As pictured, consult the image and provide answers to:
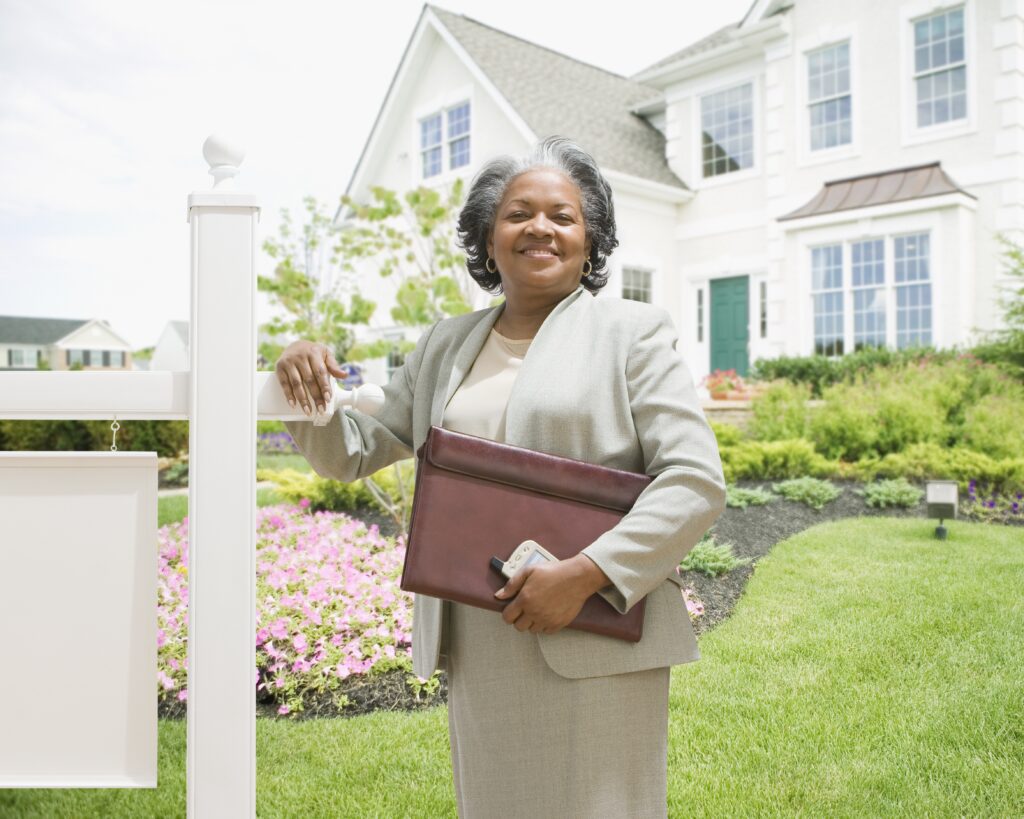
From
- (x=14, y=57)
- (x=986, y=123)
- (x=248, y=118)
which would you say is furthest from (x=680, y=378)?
(x=14, y=57)

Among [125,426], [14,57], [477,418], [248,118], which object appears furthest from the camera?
[14,57]

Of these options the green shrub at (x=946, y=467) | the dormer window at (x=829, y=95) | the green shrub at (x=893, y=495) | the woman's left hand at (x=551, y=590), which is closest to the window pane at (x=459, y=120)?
the dormer window at (x=829, y=95)

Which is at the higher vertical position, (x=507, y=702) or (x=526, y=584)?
(x=526, y=584)

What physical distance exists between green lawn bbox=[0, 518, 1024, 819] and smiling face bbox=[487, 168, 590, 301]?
1.81 meters

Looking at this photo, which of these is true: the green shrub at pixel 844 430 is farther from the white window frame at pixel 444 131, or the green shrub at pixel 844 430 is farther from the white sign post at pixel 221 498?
the white window frame at pixel 444 131

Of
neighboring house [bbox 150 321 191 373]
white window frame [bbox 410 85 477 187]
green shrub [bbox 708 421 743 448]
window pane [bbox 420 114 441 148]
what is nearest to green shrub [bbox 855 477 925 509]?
green shrub [bbox 708 421 743 448]

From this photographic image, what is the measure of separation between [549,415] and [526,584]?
32cm

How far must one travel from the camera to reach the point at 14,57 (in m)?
20.8

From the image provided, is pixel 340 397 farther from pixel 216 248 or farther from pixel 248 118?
pixel 248 118

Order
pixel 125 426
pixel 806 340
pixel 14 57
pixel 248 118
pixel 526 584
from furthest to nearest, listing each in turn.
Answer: pixel 14 57, pixel 248 118, pixel 806 340, pixel 125 426, pixel 526 584

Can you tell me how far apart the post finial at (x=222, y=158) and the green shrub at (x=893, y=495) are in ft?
15.5

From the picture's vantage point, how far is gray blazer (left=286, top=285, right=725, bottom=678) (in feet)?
4.76

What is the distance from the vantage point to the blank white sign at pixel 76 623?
1774mm

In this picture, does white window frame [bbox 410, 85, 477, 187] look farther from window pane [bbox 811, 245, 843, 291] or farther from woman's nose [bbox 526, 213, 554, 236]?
woman's nose [bbox 526, 213, 554, 236]
